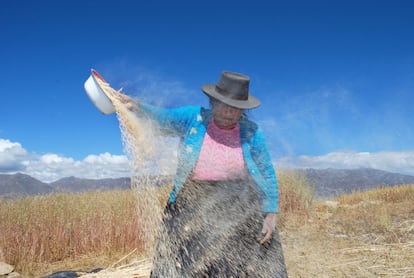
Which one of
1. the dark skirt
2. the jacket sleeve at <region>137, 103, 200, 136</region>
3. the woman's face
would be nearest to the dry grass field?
the dark skirt

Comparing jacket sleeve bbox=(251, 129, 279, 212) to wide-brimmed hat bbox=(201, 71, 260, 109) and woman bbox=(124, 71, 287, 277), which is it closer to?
woman bbox=(124, 71, 287, 277)

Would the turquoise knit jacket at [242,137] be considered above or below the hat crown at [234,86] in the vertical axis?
below

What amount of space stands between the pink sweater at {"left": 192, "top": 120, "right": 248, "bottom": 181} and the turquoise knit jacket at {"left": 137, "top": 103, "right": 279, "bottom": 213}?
0.04m

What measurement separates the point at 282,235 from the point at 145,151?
530cm

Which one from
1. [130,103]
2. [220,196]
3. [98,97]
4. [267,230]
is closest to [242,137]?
[220,196]

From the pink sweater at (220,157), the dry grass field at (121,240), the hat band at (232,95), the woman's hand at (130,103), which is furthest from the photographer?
the dry grass field at (121,240)

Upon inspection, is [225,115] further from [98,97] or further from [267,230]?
[98,97]

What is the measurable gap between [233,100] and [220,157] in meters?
0.40

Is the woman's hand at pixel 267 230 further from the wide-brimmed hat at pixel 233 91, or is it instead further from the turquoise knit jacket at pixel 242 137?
the wide-brimmed hat at pixel 233 91

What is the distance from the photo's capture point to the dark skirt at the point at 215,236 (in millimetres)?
2740

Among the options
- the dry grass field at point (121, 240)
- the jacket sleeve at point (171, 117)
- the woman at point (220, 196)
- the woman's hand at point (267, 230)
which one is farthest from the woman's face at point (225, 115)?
the dry grass field at point (121, 240)

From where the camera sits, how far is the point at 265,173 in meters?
2.88

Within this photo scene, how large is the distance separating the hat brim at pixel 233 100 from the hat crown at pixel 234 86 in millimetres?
34

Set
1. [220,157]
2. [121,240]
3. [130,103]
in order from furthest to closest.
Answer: [121,240] < [130,103] < [220,157]
